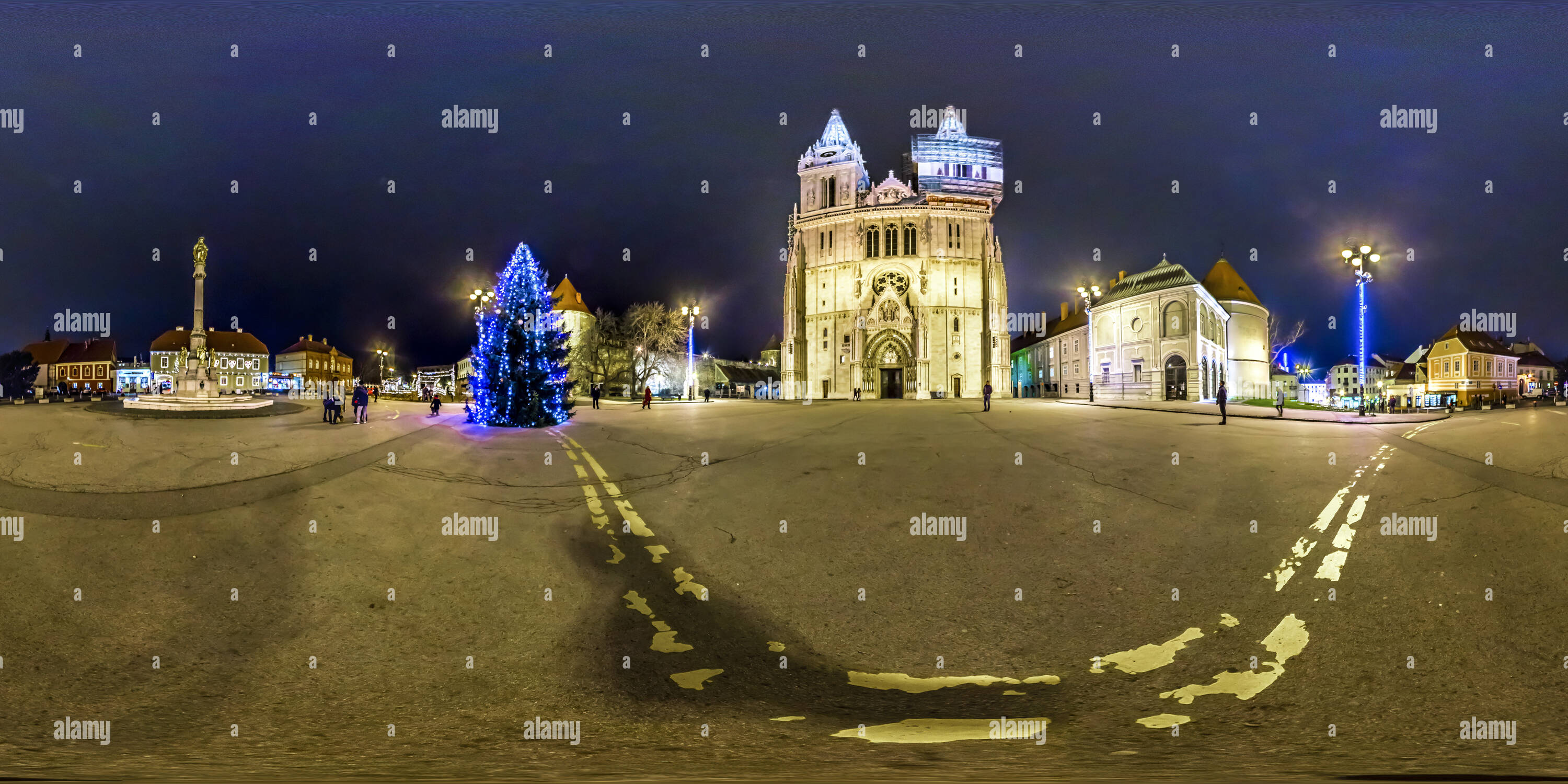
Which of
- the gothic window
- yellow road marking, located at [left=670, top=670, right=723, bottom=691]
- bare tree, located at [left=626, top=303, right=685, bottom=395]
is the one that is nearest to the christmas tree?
yellow road marking, located at [left=670, top=670, right=723, bottom=691]

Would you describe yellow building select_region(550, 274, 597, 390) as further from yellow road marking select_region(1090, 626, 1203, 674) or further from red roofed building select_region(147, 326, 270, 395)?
yellow road marking select_region(1090, 626, 1203, 674)

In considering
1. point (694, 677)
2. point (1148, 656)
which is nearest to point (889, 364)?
point (1148, 656)

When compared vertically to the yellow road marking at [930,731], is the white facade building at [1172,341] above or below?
above

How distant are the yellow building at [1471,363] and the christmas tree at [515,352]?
89.2m

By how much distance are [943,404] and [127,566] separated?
136 feet

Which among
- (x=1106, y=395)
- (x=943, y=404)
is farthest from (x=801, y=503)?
(x=1106, y=395)

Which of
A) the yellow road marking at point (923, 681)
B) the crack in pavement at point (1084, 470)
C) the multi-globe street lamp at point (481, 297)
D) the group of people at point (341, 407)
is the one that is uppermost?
the multi-globe street lamp at point (481, 297)

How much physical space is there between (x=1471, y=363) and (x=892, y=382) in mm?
63325

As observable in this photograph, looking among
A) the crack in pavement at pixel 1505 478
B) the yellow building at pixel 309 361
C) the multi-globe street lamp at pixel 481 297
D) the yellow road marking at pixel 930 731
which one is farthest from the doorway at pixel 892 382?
the yellow building at pixel 309 361

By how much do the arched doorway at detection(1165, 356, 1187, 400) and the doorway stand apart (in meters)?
23.9

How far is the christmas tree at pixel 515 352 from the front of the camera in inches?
1006

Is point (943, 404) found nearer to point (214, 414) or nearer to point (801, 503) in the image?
point (801, 503)

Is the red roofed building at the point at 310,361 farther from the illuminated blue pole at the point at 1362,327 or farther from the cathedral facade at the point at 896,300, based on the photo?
the illuminated blue pole at the point at 1362,327

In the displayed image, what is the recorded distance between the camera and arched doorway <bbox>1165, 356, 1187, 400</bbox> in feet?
152
